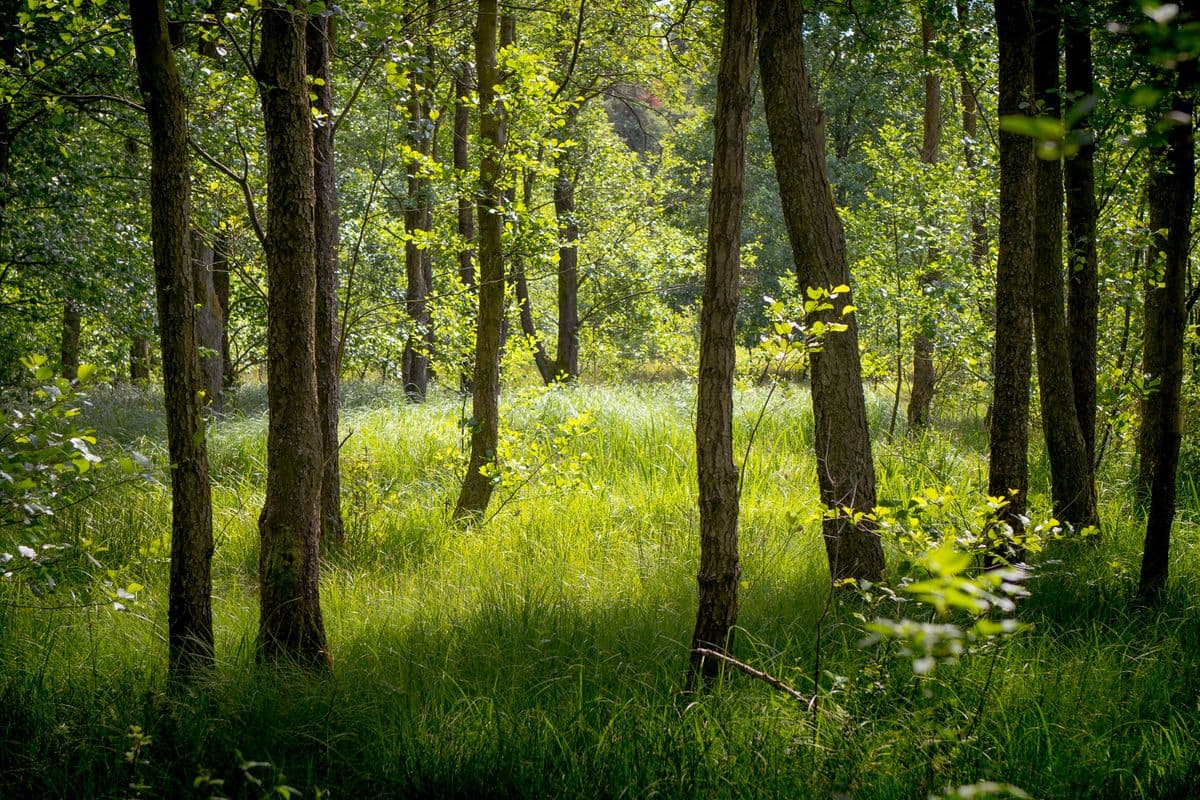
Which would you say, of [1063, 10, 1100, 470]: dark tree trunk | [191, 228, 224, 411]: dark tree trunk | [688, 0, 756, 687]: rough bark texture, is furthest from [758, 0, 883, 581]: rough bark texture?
[191, 228, 224, 411]: dark tree trunk

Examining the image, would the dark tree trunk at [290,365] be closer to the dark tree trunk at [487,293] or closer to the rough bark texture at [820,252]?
the rough bark texture at [820,252]

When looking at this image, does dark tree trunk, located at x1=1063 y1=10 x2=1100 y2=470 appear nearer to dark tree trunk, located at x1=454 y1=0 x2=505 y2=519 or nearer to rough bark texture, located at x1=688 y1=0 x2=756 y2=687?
rough bark texture, located at x1=688 y1=0 x2=756 y2=687

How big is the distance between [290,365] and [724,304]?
2064 millimetres

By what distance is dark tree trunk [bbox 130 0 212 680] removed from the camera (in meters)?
3.66

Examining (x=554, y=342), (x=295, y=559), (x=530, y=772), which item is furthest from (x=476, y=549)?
(x=554, y=342)

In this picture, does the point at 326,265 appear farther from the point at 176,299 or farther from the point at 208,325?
the point at 208,325

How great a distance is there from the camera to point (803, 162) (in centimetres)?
489

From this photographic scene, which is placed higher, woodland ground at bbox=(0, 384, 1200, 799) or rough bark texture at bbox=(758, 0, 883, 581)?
rough bark texture at bbox=(758, 0, 883, 581)

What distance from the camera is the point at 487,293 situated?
7383 millimetres

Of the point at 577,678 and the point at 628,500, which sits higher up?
the point at 628,500

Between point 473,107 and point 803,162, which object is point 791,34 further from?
point 473,107

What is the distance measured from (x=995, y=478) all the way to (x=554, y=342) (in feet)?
72.3

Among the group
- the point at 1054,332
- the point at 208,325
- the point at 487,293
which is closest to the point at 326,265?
the point at 487,293

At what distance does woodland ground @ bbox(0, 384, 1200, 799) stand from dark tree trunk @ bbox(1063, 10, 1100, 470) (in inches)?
36.4
